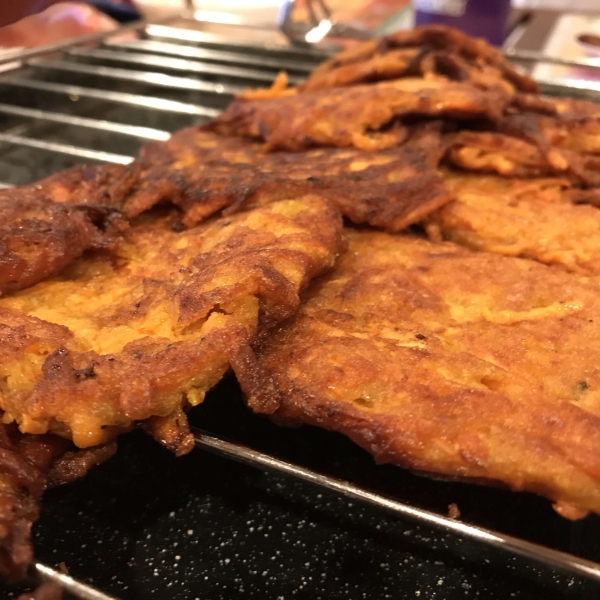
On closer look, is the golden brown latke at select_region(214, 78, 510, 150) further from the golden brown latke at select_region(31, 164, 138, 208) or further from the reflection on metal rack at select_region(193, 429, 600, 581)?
the reflection on metal rack at select_region(193, 429, 600, 581)

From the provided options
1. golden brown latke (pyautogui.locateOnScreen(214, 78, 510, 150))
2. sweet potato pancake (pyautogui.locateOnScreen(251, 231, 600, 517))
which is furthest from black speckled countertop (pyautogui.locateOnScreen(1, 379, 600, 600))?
golden brown latke (pyautogui.locateOnScreen(214, 78, 510, 150))

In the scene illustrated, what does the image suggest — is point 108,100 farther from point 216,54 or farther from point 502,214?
point 502,214

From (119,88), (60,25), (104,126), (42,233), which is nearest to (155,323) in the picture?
(42,233)

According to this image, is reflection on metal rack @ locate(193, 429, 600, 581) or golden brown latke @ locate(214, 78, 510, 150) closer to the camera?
Result: reflection on metal rack @ locate(193, 429, 600, 581)

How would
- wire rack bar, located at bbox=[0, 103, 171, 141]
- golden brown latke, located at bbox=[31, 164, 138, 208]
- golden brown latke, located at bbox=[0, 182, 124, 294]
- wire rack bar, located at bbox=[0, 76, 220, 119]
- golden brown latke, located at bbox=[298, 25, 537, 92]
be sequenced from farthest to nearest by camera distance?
wire rack bar, located at bbox=[0, 76, 220, 119] < wire rack bar, located at bbox=[0, 103, 171, 141] < golden brown latke, located at bbox=[298, 25, 537, 92] < golden brown latke, located at bbox=[31, 164, 138, 208] < golden brown latke, located at bbox=[0, 182, 124, 294]

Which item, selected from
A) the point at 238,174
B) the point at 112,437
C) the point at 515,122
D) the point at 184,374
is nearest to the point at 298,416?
the point at 184,374

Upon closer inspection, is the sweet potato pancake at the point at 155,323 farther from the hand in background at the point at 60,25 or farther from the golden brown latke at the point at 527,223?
the hand in background at the point at 60,25

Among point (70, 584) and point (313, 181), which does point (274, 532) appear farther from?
point (313, 181)

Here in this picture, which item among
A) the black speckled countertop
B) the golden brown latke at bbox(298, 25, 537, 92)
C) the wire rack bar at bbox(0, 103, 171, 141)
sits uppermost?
the golden brown latke at bbox(298, 25, 537, 92)

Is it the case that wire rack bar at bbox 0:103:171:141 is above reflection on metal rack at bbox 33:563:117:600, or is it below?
above
